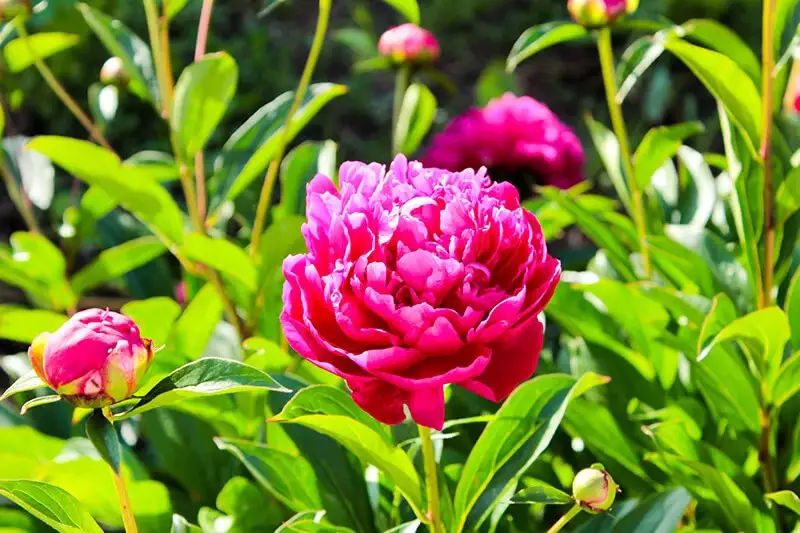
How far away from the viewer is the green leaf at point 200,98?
3.17 ft

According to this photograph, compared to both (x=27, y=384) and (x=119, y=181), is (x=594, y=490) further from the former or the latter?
(x=119, y=181)

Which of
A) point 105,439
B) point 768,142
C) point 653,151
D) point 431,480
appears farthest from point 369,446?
point 653,151

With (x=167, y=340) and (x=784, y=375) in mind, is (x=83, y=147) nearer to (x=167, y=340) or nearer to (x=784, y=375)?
(x=167, y=340)

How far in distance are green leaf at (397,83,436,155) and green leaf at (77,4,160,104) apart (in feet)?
1.11

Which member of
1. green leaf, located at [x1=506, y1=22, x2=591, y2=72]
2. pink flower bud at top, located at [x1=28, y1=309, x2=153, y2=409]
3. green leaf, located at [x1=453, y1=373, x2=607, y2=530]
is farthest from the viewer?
green leaf, located at [x1=506, y1=22, x2=591, y2=72]

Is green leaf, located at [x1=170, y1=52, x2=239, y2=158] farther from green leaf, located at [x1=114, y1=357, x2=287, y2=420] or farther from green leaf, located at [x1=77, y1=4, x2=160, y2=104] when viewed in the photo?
green leaf, located at [x1=114, y1=357, x2=287, y2=420]

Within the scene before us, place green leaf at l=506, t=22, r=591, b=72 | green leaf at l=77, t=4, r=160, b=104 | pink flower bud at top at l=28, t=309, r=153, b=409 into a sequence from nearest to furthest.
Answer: pink flower bud at top at l=28, t=309, r=153, b=409 → green leaf at l=506, t=22, r=591, b=72 → green leaf at l=77, t=4, r=160, b=104

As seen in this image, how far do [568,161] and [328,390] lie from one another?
0.72 meters

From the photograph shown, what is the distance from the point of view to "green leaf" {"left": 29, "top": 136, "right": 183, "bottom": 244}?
907 millimetres

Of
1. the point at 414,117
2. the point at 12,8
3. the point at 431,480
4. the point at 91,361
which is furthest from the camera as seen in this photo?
the point at 414,117

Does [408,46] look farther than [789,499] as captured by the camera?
Yes

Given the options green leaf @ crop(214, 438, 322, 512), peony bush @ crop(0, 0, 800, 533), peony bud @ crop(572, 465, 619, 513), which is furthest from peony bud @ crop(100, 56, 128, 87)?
peony bud @ crop(572, 465, 619, 513)

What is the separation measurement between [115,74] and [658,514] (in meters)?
0.72

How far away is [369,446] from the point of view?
66 centimetres
